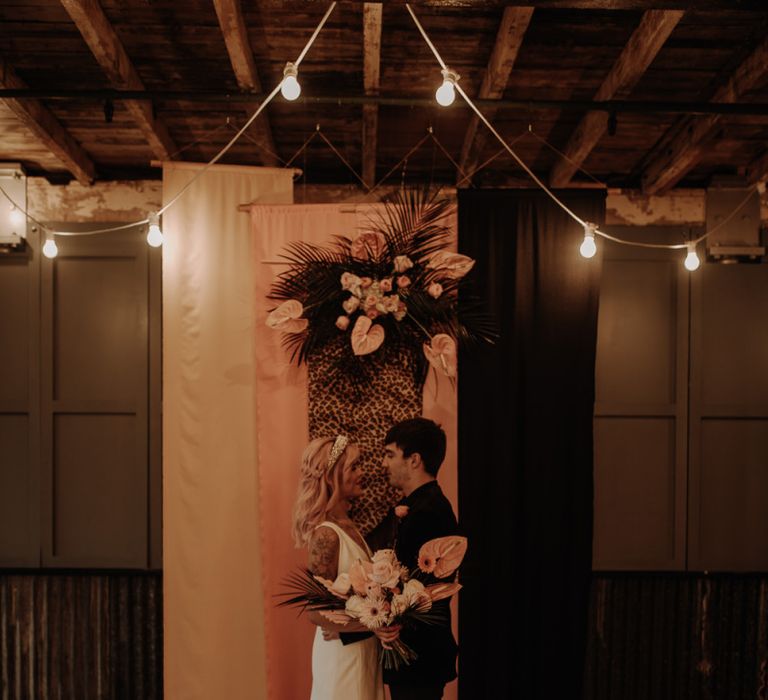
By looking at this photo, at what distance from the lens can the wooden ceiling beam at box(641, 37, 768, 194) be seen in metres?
3.06

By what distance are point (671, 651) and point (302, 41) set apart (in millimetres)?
3858

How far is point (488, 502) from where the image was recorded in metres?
3.56

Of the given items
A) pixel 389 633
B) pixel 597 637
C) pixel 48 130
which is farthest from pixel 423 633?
pixel 48 130

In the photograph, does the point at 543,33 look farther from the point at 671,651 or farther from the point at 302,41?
the point at 671,651

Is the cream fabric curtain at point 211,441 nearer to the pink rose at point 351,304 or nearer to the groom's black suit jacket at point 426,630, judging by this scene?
the pink rose at point 351,304

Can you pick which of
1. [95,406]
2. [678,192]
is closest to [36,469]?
[95,406]

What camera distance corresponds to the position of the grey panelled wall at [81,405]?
13.3 ft

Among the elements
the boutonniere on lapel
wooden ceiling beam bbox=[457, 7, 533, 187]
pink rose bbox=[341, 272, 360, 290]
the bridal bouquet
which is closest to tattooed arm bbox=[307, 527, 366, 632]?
the bridal bouquet

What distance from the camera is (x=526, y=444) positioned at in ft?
11.7

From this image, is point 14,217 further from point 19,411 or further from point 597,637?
point 597,637

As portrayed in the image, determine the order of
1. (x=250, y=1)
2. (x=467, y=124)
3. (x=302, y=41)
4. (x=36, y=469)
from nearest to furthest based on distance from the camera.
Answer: (x=250, y=1), (x=302, y=41), (x=467, y=124), (x=36, y=469)

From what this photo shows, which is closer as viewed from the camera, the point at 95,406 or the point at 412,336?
the point at 412,336

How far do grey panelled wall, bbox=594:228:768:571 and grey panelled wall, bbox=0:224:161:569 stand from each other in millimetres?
2666

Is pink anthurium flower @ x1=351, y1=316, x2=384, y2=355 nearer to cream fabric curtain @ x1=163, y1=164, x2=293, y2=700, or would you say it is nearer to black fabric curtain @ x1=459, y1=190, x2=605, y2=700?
black fabric curtain @ x1=459, y1=190, x2=605, y2=700
